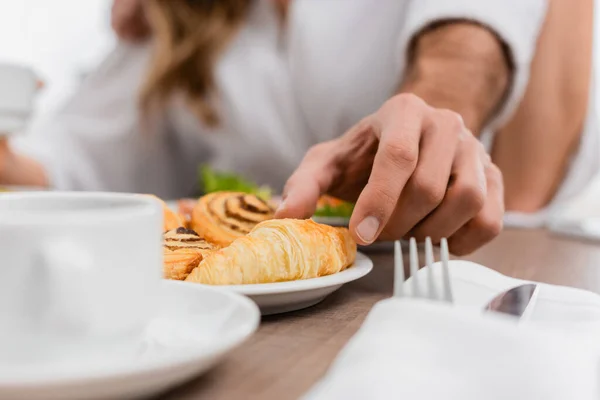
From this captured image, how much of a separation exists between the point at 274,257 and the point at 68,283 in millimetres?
177

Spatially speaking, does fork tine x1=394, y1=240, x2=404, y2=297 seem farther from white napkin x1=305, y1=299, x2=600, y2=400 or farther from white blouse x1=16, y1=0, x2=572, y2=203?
white blouse x1=16, y1=0, x2=572, y2=203

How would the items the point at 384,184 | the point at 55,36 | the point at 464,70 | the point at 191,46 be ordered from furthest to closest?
the point at 55,36, the point at 191,46, the point at 464,70, the point at 384,184

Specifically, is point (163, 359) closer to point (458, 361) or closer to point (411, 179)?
point (458, 361)

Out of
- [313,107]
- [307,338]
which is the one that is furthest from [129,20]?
[307,338]

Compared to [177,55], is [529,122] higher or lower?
lower

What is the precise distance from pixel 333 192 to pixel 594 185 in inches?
50.8

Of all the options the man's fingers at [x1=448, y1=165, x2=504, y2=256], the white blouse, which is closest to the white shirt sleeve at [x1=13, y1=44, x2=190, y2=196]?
the white blouse

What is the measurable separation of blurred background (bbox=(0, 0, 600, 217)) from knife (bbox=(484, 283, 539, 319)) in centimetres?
270

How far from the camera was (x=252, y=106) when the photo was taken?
1.56 meters

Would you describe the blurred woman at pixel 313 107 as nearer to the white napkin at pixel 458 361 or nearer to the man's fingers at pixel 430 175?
the man's fingers at pixel 430 175

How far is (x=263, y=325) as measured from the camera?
40 cm

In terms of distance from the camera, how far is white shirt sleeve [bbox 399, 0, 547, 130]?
0.92m

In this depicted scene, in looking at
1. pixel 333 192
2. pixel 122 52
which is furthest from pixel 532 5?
pixel 122 52

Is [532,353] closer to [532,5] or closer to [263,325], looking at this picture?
[263,325]
